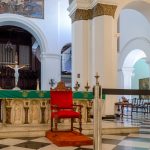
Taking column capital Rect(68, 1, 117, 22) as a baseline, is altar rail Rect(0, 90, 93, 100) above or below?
below

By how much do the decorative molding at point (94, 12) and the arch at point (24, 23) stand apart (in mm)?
5377

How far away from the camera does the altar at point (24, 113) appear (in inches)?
268

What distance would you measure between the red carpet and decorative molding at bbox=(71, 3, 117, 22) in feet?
18.6

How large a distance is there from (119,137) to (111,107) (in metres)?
4.38

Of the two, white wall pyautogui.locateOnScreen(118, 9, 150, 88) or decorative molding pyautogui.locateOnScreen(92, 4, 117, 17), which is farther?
white wall pyautogui.locateOnScreen(118, 9, 150, 88)

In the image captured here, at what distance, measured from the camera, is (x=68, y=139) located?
18.7 ft

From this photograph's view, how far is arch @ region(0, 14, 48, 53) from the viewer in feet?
54.3

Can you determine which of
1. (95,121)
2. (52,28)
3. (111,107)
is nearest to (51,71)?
(52,28)

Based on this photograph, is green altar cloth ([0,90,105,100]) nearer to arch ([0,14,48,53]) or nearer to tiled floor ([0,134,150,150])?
tiled floor ([0,134,150,150])

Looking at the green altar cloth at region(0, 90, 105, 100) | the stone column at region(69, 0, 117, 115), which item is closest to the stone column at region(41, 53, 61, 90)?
the stone column at region(69, 0, 117, 115)

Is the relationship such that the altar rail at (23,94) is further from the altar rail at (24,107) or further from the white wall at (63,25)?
the white wall at (63,25)

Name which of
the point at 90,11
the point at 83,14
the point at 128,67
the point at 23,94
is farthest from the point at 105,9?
the point at 128,67

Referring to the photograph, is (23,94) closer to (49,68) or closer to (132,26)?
(49,68)

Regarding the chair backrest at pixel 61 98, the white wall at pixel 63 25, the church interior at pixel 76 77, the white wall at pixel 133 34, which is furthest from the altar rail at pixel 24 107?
the white wall at pixel 63 25
